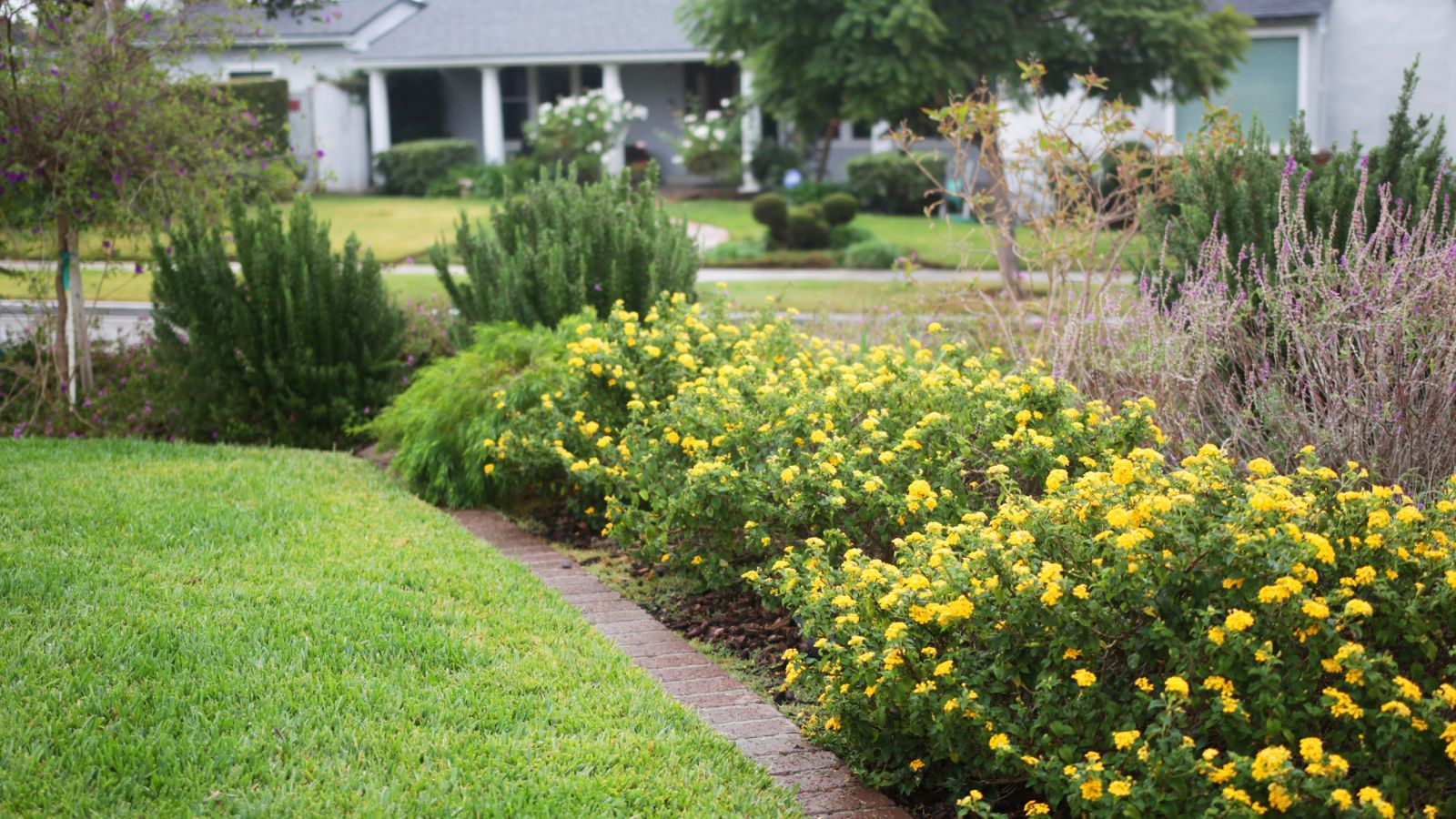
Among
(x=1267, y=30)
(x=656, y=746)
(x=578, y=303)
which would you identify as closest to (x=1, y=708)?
(x=656, y=746)

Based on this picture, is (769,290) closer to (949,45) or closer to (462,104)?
(949,45)

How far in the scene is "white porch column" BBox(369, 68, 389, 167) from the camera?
3036 centimetres

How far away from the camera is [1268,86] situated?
22.1 meters

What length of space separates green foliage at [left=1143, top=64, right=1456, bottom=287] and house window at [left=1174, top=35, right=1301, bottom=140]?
16.0m

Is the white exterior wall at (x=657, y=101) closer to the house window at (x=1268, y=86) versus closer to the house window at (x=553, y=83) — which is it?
the house window at (x=553, y=83)

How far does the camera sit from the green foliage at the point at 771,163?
28.0 meters

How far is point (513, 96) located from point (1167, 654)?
106ft

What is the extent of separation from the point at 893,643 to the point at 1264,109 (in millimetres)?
21860

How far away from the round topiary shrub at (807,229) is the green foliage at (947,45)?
2.77 meters

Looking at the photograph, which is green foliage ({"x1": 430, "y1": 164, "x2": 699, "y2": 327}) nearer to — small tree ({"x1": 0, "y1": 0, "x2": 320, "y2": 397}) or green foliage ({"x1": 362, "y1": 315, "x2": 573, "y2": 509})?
green foliage ({"x1": 362, "y1": 315, "x2": 573, "y2": 509})

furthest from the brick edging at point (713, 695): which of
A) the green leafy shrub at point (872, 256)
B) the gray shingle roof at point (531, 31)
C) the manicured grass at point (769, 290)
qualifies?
the gray shingle roof at point (531, 31)

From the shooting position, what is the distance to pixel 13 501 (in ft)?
18.7

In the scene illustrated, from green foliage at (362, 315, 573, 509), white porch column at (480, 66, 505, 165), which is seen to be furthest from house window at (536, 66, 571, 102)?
green foliage at (362, 315, 573, 509)

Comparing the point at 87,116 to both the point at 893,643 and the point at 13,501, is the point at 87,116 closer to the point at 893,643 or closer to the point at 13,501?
the point at 13,501
